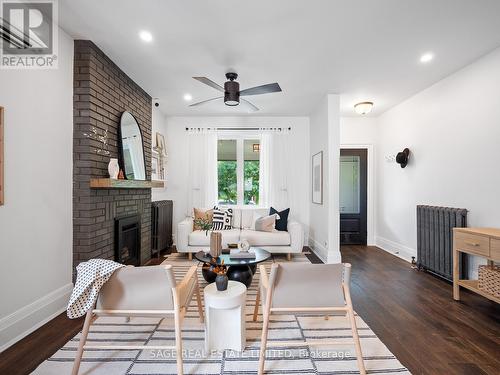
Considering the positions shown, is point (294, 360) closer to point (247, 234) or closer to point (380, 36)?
point (247, 234)

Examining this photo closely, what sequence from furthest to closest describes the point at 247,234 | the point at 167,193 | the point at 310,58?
1. the point at 167,193
2. the point at 247,234
3. the point at 310,58

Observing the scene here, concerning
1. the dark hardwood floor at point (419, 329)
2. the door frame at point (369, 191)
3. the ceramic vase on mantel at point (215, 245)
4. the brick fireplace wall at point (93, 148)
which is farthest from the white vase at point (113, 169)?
the door frame at point (369, 191)

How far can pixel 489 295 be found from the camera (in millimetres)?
2457

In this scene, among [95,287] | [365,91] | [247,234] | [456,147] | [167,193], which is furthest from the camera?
[167,193]

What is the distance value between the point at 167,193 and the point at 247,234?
80.7 inches

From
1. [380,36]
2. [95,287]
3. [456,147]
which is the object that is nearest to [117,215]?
[95,287]

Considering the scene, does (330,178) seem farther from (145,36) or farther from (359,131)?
(145,36)

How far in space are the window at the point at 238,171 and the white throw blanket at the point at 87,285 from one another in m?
3.91

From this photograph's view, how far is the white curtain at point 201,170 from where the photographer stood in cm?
537

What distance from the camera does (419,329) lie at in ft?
7.40

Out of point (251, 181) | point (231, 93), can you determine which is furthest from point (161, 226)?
point (231, 93)

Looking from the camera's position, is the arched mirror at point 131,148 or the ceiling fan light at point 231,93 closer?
the ceiling fan light at point 231,93

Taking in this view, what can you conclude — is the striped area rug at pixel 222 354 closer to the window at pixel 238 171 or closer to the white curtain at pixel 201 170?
the white curtain at pixel 201 170

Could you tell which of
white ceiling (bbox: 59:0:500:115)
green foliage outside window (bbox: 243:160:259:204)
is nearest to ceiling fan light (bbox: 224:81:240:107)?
white ceiling (bbox: 59:0:500:115)
